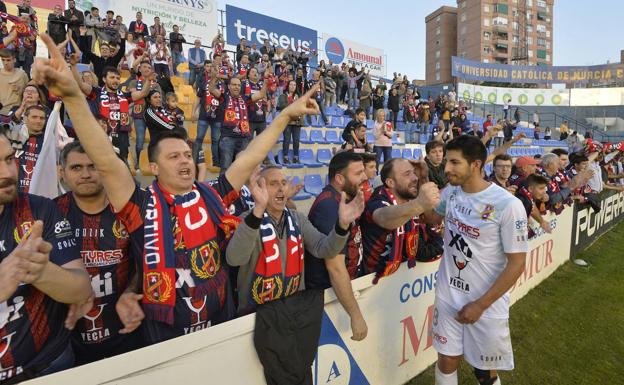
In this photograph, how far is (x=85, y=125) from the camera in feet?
5.54

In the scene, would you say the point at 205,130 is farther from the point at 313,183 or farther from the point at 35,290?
the point at 35,290

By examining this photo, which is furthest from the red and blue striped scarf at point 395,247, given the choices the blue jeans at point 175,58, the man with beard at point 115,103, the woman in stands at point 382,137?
the blue jeans at point 175,58

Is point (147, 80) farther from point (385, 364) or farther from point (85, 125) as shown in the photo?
point (385, 364)

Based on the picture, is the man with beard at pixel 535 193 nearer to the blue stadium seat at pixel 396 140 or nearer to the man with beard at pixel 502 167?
the man with beard at pixel 502 167

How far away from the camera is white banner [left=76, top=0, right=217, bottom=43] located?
1560cm

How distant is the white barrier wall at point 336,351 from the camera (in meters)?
1.71

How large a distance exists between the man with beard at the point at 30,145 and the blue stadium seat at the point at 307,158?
20.8ft


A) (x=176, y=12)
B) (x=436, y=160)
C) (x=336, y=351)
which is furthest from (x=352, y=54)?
(x=336, y=351)

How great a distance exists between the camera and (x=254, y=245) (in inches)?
80.0

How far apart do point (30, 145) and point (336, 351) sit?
3432mm

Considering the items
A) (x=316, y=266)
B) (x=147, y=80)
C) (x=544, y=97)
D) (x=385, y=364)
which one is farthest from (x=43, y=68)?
(x=544, y=97)

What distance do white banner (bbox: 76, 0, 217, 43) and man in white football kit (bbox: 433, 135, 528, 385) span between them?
1653cm

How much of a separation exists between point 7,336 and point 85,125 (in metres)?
0.90

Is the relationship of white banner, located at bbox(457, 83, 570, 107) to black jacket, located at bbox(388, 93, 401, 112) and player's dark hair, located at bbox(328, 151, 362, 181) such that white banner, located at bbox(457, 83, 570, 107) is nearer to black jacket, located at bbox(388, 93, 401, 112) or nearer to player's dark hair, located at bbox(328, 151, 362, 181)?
black jacket, located at bbox(388, 93, 401, 112)
